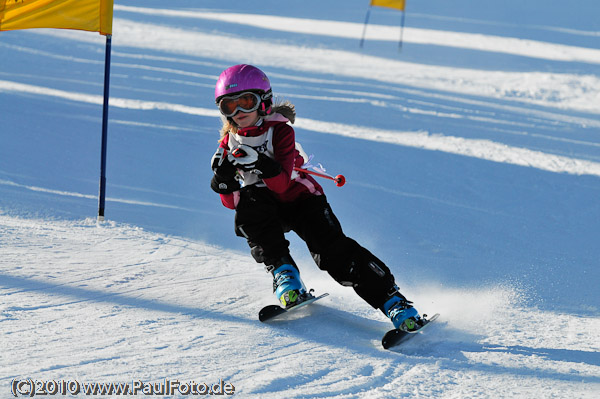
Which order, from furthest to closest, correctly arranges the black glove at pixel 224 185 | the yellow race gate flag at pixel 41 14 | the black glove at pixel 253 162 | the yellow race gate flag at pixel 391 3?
1. the yellow race gate flag at pixel 391 3
2. the yellow race gate flag at pixel 41 14
3. the black glove at pixel 224 185
4. the black glove at pixel 253 162

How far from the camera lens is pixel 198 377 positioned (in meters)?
2.81

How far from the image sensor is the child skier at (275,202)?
3658 millimetres

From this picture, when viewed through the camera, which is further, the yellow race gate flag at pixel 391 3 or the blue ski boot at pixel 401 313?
the yellow race gate flag at pixel 391 3

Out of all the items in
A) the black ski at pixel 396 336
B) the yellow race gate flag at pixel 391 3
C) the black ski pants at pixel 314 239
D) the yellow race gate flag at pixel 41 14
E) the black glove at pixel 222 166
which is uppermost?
the yellow race gate flag at pixel 391 3

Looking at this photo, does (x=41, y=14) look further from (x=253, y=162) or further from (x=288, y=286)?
(x=288, y=286)

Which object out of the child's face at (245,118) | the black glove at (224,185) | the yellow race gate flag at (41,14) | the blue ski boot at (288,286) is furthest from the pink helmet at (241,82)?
the yellow race gate flag at (41,14)

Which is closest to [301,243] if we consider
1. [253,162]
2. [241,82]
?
[253,162]

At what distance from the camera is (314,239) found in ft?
12.6

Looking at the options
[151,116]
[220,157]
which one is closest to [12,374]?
[220,157]

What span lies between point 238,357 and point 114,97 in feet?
27.3

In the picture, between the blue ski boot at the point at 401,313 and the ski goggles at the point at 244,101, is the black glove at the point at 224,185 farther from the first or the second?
the blue ski boot at the point at 401,313

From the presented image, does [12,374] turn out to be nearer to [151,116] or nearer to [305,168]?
[305,168]

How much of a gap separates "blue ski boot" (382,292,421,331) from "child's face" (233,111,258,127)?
119 centimetres

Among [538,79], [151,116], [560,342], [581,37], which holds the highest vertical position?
[581,37]
